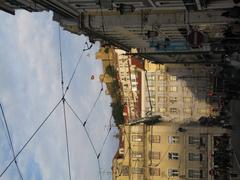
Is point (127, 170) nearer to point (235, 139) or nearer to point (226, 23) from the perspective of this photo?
point (235, 139)

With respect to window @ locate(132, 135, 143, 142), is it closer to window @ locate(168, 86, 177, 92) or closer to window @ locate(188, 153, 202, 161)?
window @ locate(188, 153, 202, 161)

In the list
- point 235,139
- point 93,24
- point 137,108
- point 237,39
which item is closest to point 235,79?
point 235,139

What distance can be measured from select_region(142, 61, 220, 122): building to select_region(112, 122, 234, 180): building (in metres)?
27.0

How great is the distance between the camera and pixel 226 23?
31.6 metres

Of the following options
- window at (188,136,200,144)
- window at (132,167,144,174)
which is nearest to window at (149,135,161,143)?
window at (132,167,144,174)

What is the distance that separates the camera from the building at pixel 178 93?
86500 millimetres

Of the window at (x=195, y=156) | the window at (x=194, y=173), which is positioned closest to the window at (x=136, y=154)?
the window at (x=195, y=156)

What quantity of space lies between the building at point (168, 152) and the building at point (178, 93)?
88.7 feet

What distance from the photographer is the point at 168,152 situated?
191 ft

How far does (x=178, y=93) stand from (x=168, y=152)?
31.0 metres

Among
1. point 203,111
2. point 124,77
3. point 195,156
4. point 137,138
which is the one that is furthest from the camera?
point 124,77

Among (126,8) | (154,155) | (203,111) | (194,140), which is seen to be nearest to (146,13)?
(126,8)

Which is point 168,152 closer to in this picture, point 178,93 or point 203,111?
point 203,111

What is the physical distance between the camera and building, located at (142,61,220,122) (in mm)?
86500
